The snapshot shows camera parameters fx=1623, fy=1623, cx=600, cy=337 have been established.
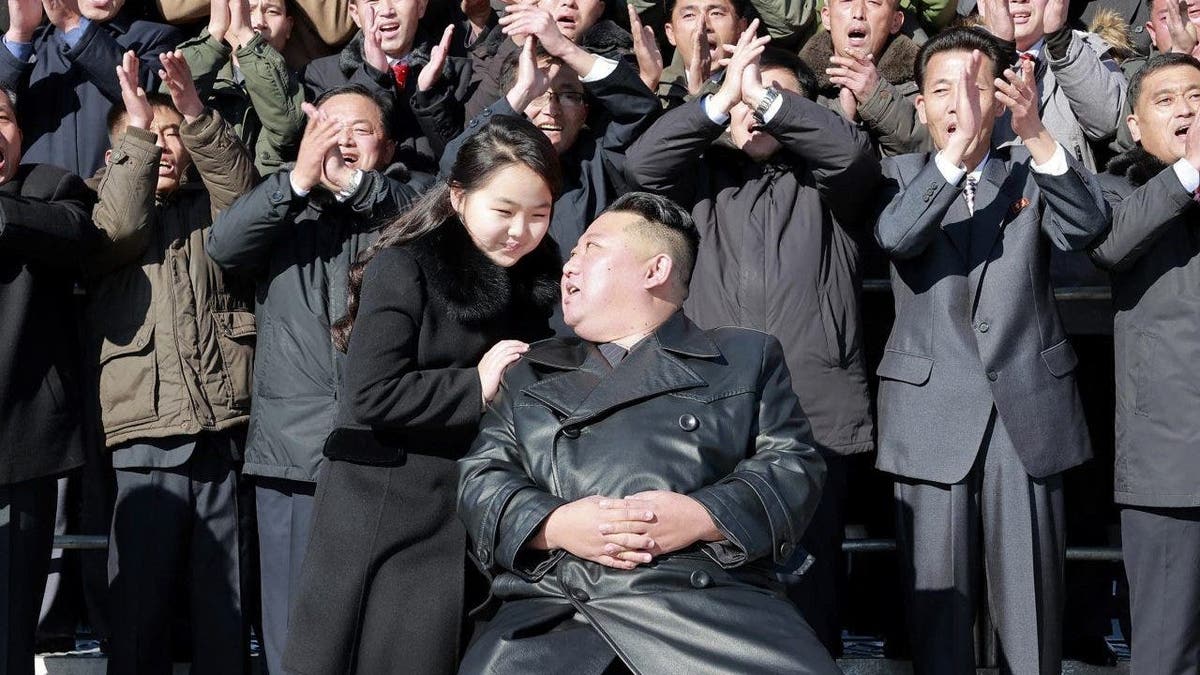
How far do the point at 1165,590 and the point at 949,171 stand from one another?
1.50m

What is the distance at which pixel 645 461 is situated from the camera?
371 cm

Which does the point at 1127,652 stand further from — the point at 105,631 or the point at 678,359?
the point at 105,631

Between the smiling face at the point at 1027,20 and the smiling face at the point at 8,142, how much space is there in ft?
12.0

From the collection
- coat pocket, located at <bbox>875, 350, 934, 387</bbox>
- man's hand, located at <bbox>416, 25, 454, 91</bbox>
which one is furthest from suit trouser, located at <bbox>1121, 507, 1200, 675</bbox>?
man's hand, located at <bbox>416, 25, 454, 91</bbox>

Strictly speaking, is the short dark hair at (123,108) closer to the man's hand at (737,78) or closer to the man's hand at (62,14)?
the man's hand at (62,14)

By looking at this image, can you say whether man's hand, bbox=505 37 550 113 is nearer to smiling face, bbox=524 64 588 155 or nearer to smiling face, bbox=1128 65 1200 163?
smiling face, bbox=524 64 588 155

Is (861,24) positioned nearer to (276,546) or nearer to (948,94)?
(948,94)

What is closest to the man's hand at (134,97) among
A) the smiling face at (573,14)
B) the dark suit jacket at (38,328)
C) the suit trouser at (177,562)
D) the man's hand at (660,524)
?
the dark suit jacket at (38,328)

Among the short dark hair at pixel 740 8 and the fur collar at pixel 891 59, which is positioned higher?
the short dark hair at pixel 740 8

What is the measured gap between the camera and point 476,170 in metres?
4.22

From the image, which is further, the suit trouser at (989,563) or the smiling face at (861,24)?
the smiling face at (861,24)

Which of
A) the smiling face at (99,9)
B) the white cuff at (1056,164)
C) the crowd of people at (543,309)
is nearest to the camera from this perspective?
the crowd of people at (543,309)

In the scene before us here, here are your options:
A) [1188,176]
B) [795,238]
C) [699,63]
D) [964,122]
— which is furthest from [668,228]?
[699,63]

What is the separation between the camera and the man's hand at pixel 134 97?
543cm
